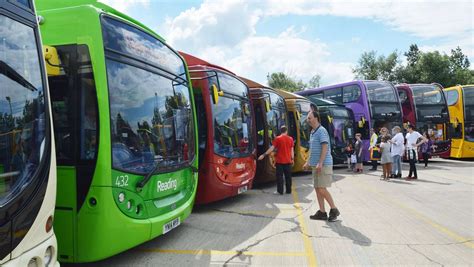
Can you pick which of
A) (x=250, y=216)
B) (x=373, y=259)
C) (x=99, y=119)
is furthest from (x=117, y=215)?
(x=250, y=216)

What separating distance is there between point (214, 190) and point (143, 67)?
337 centimetres

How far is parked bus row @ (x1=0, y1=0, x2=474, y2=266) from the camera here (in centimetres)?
279

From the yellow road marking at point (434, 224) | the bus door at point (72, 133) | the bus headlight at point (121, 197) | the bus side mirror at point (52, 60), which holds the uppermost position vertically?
the bus side mirror at point (52, 60)

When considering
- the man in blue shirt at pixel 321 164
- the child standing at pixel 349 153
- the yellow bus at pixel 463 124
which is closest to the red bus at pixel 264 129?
the man in blue shirt at pixel 321 164

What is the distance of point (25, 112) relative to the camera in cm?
288

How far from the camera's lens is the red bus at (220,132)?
290 inches

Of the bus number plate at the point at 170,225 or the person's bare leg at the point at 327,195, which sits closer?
the bus number plate at the point at 170,225

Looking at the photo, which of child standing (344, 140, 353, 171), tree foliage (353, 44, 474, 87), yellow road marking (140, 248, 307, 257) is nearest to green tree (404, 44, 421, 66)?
tree foliage (353, 44, 474, 87)

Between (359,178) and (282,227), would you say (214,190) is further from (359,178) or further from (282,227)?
(359,178)

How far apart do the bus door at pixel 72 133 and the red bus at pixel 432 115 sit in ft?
61.9

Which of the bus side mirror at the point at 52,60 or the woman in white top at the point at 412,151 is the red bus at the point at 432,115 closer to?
the woman in white top at the point at 412,151

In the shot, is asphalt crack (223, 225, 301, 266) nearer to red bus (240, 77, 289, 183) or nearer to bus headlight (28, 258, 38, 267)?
bus headlight (28, 258, 38, 267)

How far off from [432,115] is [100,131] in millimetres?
19718

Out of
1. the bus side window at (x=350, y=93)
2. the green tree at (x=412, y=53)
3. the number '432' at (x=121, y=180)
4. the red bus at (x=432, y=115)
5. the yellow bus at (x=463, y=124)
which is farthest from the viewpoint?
the green tree at (x=412, y=53)
